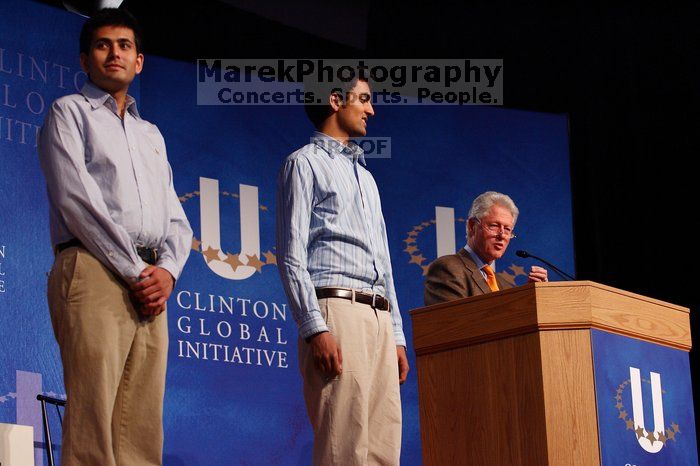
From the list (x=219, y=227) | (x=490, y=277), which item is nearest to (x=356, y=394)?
(x=490, y=277)

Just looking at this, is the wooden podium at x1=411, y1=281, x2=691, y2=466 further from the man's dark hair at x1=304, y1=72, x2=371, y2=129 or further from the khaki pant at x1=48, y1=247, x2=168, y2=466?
the khaki pant at x1=48, y1=247, x2=168, y2=466

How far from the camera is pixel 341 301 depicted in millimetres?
2820

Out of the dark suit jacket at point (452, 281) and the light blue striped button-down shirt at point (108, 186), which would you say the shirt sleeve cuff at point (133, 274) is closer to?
the light blue striped button-down shirt at point (108, 186)

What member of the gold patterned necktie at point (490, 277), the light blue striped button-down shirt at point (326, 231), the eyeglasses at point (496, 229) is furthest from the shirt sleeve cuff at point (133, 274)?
the eyeglasses at point (496, 229)

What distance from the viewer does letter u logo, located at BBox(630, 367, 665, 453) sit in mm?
3295

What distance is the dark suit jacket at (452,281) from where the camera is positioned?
4.10 meters

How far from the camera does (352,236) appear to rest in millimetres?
2895

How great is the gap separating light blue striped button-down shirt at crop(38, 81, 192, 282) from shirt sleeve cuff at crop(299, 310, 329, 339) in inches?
13.7

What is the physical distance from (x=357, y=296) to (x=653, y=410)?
1.13 m

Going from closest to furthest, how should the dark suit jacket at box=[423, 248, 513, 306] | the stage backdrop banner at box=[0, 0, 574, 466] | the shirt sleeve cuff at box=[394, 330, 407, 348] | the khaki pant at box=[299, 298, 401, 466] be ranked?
the khaki pant at box=[299, 298, 401, 466] < the shirt sleeve cuff at box=[394, 330, 407, 348] < the dark suit jacket at box=[423, 248, 513, 306] < the stage backdrop banner at box=[0, 0, 574, 466]

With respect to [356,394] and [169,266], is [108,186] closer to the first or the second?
[169,266]

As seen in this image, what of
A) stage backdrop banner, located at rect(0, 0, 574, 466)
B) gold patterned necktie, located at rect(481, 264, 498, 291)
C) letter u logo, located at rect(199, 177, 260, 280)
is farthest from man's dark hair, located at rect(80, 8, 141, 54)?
letter u logo, located at rect(199, 177, 260, 280)

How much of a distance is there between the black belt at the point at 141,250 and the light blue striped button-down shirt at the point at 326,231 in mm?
391

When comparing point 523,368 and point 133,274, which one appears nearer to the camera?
point 133,274
